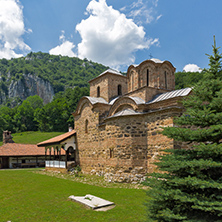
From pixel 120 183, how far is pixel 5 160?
56.1 feet

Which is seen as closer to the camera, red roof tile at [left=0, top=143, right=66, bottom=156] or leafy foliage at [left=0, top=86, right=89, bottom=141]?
red roof tile at [left=0, top=143, right=66, bottom=156]

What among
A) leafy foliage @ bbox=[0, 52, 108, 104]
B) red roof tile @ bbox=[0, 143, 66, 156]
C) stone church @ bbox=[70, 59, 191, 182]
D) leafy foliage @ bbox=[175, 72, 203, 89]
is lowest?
red roof tile @ bbox=[0, 143, 66, 156]

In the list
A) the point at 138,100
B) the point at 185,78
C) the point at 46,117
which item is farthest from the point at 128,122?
the point at 46,117

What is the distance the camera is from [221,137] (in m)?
4.42

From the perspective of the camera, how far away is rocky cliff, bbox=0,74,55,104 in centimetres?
8625

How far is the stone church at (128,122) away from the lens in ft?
35.7

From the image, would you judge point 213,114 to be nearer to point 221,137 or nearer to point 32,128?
point 221,137

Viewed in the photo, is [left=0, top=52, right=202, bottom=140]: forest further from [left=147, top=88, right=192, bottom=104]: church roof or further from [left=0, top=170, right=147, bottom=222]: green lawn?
[left=0, top=170, right=147, bottom=222]: green lawn

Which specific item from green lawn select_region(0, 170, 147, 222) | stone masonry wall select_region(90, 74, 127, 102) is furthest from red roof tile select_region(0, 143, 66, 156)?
green lawn select_region(0, 170, 147, 222)

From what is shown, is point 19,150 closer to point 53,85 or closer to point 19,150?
point 19,150

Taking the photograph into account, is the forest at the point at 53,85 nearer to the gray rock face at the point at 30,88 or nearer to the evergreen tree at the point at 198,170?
the evergreen tree at the point at 198,170

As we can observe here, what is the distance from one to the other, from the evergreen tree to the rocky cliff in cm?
9034

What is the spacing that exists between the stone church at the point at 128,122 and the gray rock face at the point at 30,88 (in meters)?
78.0

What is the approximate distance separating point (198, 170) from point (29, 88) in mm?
93067
